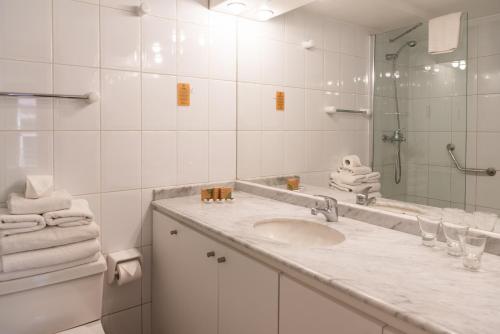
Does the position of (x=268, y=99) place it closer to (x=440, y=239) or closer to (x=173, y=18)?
(x=173, y=18)

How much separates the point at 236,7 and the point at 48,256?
4.71 ft

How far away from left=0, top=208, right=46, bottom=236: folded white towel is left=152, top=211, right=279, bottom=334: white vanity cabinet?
1.70ft

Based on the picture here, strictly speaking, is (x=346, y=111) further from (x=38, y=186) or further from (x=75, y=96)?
(x=38, y=186)

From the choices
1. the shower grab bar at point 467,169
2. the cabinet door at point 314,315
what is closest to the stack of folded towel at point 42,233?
the cabinet door at point 314,315

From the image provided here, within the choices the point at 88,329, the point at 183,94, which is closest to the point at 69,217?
the point at 88,329

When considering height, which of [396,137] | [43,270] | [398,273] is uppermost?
[396,137]

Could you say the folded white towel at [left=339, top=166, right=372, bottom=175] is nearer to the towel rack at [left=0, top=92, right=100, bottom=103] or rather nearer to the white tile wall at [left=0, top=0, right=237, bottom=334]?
the white tile wall at [left=0, top=0, right=237, bottom=334]

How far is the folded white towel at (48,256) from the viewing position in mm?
1150

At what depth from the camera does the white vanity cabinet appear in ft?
3.44

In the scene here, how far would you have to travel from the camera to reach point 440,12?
1.17 m

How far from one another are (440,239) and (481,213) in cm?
15

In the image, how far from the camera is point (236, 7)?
1.85 m

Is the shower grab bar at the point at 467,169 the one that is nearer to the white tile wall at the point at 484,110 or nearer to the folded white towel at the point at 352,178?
the white tile wall at the point at 484,110

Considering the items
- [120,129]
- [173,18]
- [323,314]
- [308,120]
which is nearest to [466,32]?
[308,120]
